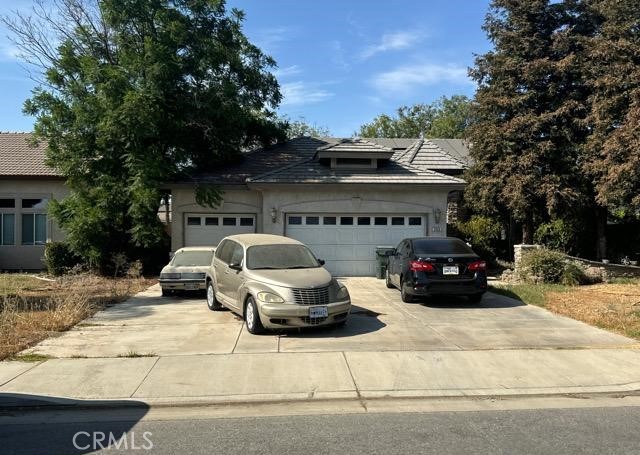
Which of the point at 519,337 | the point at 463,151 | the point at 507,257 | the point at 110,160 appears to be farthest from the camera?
the point at 463,151

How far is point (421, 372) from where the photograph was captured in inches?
277

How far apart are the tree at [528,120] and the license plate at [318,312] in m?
13.8

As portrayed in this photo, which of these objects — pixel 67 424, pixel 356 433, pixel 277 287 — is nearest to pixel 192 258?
pixel 277 287

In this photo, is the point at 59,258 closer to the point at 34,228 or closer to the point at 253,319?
the point at 34,228

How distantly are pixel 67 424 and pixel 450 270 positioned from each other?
850cm

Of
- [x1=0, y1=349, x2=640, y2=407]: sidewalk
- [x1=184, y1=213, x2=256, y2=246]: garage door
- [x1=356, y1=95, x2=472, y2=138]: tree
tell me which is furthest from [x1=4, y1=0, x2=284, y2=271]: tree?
[x1=356, y1=95, x2=472, y2=138]: tree

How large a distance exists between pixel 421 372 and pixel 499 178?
15.9m

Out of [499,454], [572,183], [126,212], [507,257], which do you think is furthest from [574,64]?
[499,454]

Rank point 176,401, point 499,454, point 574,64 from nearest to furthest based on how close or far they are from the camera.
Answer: point 499,454
point 176,401
point 574,64

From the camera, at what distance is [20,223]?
2169cm

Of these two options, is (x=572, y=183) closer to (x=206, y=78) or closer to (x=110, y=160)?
(x=206, y=78)

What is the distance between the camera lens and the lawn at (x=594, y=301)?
1012 cm

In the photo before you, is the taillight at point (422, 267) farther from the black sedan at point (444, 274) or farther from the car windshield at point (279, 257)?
the car windshield at point (279, 257)

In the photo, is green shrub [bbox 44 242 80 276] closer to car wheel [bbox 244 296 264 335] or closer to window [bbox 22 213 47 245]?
window [bbox 22 213 47 245]
